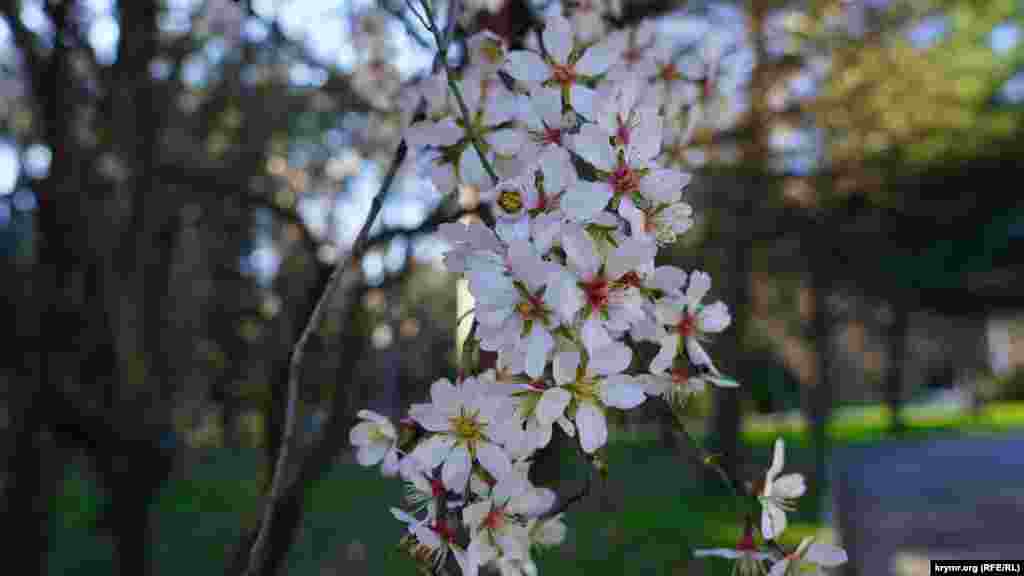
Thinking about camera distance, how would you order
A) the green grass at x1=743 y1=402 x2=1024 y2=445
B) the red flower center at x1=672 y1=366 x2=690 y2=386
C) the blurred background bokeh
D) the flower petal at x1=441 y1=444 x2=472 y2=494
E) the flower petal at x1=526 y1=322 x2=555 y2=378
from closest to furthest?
1. the flower petal at x1=526 y1=322 x2=555 y2=378
2. the flower petal at x1=441 y1=444 x2=472 y2=494
3. the red flower center at x1=672 y1=366 x2=690 y2=386
4. the blurred background bokeh
5. the green grass at x1=743 y1=402 x2=1024 y2=445

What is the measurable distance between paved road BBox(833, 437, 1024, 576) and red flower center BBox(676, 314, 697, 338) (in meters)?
3.48

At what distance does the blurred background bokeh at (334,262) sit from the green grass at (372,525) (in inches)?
1.6

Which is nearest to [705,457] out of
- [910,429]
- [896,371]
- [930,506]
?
[930,506]

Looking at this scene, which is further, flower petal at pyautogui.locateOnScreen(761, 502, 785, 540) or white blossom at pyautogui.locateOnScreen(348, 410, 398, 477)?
white blossom at pyautogui.locateOnScreen(348, 410, 398, 477)

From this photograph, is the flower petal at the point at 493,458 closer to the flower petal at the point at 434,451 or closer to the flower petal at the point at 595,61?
the flower petal at the point at 434,451

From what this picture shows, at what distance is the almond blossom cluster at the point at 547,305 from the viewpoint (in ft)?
2.32

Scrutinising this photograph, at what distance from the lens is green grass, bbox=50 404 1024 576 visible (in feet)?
16.1

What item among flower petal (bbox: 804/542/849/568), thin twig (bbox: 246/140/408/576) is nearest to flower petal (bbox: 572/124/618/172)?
thin twig (bbox: 246/140/408/576)

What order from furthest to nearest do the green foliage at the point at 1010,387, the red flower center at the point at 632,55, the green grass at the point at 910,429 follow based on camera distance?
the green foliage at the point at 1010,387 → the green grass at the point at 910,429 → the red flower center at the point at 632,55

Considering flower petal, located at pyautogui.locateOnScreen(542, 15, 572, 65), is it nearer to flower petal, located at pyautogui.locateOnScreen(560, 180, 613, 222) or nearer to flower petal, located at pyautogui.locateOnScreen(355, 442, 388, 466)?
flower petal, located at pyautogui.locateOnScreen(560, 180, 613, 222)

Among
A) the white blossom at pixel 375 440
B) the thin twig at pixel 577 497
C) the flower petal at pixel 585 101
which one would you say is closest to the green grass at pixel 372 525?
the thin twig at pixel 577 497

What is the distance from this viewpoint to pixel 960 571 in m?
1.81

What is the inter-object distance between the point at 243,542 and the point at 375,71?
1468mm

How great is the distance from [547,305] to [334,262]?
108cm
